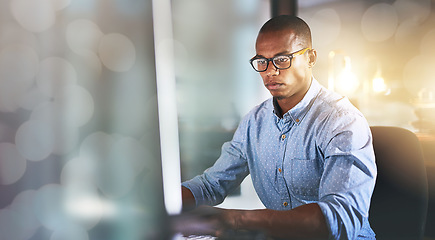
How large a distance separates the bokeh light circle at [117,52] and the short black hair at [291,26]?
487mm

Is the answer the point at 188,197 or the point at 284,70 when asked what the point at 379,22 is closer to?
the point at 284,70

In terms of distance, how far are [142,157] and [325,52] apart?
2.17 feet

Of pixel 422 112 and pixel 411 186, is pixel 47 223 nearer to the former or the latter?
pixel 411 186

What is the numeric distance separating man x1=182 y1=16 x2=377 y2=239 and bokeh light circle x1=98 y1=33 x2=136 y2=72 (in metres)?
0.31

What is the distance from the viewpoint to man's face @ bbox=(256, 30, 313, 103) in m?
0.77

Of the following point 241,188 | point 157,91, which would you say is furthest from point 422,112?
point 157,91

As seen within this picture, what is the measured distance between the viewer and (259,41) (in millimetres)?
805

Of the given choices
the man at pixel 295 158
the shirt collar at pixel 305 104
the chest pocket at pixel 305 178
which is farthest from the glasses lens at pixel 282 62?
the chest pocket at pixel 305 178

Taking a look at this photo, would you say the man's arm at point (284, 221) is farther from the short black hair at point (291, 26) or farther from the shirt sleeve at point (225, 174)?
the short black hair at point (291, 26)

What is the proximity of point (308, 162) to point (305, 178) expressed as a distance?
37 mm

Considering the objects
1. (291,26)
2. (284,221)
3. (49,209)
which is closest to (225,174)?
(284,221)

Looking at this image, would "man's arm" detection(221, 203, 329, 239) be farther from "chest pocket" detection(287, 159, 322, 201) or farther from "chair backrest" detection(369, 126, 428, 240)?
"chair backrest" detection(369, 126, 428, 240)

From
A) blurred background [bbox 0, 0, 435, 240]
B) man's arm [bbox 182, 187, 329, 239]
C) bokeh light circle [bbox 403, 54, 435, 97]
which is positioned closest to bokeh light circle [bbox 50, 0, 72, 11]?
blurred background [bbox 0, 0, 435, 240]

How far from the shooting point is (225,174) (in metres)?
Result: 0.92
